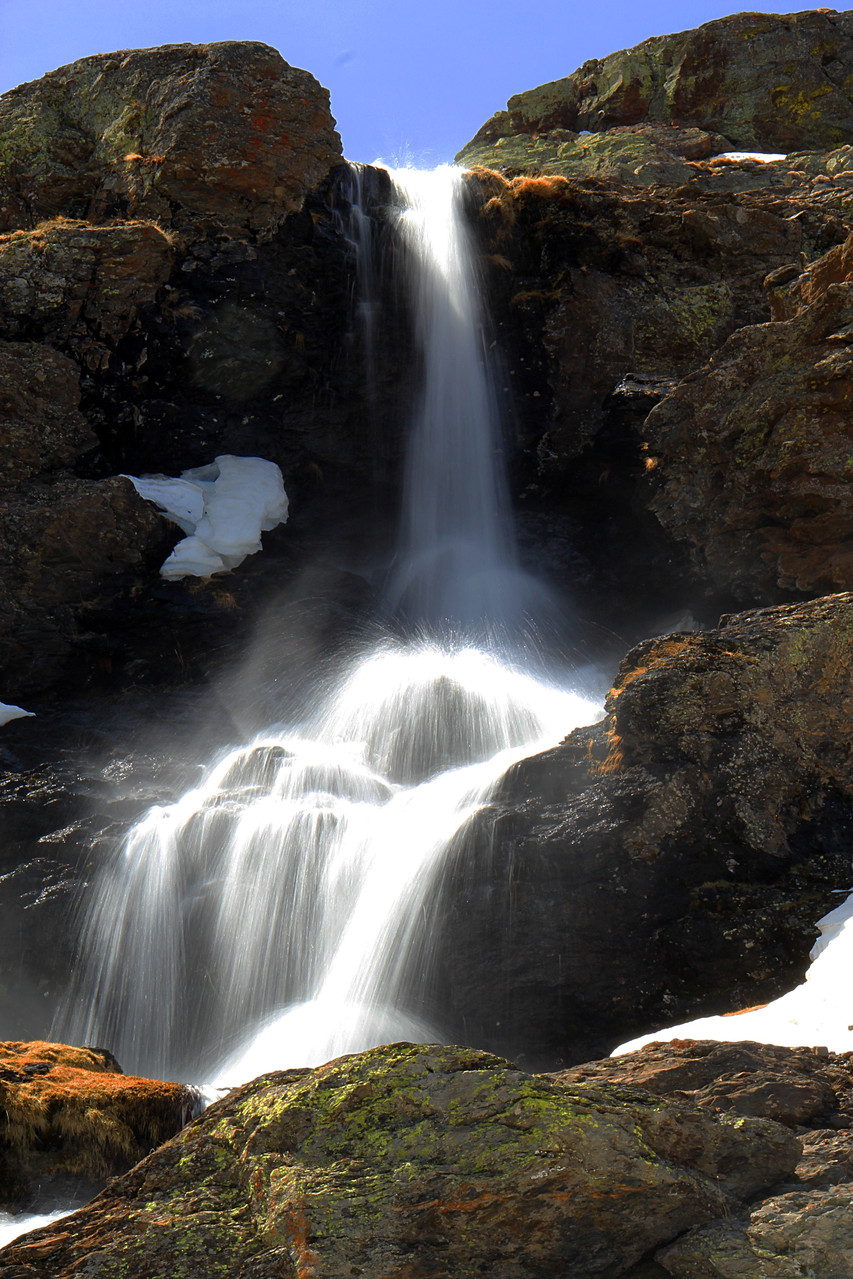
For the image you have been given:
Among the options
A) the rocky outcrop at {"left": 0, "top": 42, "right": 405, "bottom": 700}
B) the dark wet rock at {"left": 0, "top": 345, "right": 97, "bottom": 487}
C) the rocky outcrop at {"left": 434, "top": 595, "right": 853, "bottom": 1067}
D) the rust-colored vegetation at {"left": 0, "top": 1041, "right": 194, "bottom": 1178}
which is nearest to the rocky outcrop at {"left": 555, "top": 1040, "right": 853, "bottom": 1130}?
the rocky outcrop at {"left": 434, "top": 595, "right": 853, "bottom": 1067}

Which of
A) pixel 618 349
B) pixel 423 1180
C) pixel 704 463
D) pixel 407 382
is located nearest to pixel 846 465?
pixel 704 463

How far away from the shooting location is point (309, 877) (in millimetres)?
8062

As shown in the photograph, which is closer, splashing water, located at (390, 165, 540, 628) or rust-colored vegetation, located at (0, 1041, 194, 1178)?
rust-colored vegetation, located at (0, 1041, 194, 1178)

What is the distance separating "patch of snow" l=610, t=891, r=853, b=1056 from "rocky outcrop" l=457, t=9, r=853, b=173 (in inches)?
970

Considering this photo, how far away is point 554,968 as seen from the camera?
6641mm

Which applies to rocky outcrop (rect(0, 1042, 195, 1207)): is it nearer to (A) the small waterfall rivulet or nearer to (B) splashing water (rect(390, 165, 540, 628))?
(A) the small waterfall rivulet

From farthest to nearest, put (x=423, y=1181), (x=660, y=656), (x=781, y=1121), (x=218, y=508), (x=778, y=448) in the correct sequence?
(x=218, y=508) → (x=778, y=448) → (x=660, y=656) → (x=781, y=1121) → (x=423, y=1181)

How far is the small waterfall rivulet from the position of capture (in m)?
7.18

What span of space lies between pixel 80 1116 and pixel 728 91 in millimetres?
30742

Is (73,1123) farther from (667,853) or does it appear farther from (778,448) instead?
(778,448)

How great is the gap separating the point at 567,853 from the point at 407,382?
10.8m

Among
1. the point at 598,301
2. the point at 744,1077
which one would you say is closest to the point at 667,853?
the point at 744,1077

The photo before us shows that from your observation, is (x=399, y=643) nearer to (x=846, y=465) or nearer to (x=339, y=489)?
(x=339, y=489)

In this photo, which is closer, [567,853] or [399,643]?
[567,853]
